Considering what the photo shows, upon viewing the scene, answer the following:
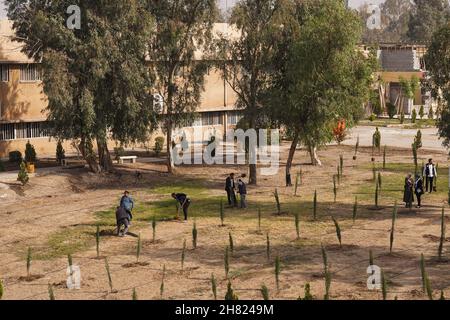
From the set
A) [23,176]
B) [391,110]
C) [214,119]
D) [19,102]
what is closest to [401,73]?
[391,110]

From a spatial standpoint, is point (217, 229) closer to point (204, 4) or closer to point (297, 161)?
point (204, 4)

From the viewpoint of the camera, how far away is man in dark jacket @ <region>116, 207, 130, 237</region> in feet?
→ 84.5

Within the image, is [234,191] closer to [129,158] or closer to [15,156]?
[129,158]

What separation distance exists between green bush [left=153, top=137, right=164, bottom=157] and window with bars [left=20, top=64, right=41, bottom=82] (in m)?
8.00

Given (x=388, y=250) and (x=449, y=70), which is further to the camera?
(x=449, y=70)

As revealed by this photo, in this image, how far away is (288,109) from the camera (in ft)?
115

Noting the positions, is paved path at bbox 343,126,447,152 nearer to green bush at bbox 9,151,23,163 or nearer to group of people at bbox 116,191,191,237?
green bush at bbox 9,151,23,163

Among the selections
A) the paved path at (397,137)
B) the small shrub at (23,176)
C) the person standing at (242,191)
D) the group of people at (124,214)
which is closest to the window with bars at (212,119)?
the paved path at (397,137)

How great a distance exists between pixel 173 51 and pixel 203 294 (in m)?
22.2

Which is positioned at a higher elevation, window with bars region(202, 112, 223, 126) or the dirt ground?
window with bars region(202, 112, 223, 126)

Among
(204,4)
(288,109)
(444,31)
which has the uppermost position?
(204,4)

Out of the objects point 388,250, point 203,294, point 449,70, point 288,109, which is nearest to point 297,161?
point 288,109

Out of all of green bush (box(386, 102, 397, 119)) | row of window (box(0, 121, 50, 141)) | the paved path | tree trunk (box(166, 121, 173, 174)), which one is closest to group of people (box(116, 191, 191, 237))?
tree trunk (box(166, 121, 173, 174))

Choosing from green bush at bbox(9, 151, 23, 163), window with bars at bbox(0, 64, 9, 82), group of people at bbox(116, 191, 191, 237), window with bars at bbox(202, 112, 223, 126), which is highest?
window with bars at bbox(0, 64, 9, 82)
